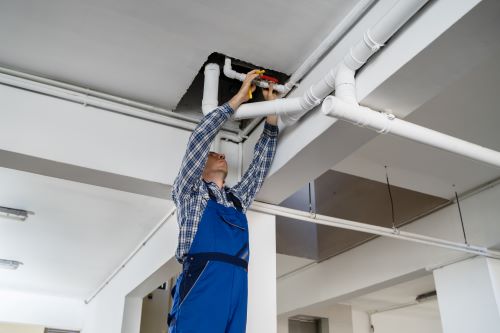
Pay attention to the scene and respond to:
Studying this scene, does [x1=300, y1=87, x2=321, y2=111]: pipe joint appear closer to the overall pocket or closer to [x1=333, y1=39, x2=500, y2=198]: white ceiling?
[x1=333, y1=39, x2=500, y2=198]: white ceiling

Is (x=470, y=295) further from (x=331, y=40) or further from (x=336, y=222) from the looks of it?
Answer: (x=331, y=40)

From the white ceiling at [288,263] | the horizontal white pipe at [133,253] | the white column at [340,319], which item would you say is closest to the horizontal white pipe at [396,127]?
the horizontal white pipe at [133,253]

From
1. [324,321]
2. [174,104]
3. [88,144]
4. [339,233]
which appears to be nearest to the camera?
[88,144]

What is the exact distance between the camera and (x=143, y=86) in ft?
8.04

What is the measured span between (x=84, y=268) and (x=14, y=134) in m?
3.24

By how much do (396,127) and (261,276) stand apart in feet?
3.74

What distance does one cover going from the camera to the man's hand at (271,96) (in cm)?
234

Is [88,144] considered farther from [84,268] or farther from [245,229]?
[84,268]

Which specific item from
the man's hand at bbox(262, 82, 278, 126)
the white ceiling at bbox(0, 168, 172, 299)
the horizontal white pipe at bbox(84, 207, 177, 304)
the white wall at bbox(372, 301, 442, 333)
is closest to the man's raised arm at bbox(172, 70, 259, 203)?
the man's hand at bbox(262, 82, 278, 126)

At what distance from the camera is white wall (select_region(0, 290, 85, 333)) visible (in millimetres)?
5895

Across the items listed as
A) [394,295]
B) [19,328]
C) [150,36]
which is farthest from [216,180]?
[19,328]

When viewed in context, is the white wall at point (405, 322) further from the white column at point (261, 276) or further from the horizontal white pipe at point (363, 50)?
the horizontal white pipe at point (363, 50)

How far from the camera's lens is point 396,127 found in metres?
1.78

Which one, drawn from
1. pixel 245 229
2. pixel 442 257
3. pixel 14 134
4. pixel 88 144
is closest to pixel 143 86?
Answer: pixel 88 144
